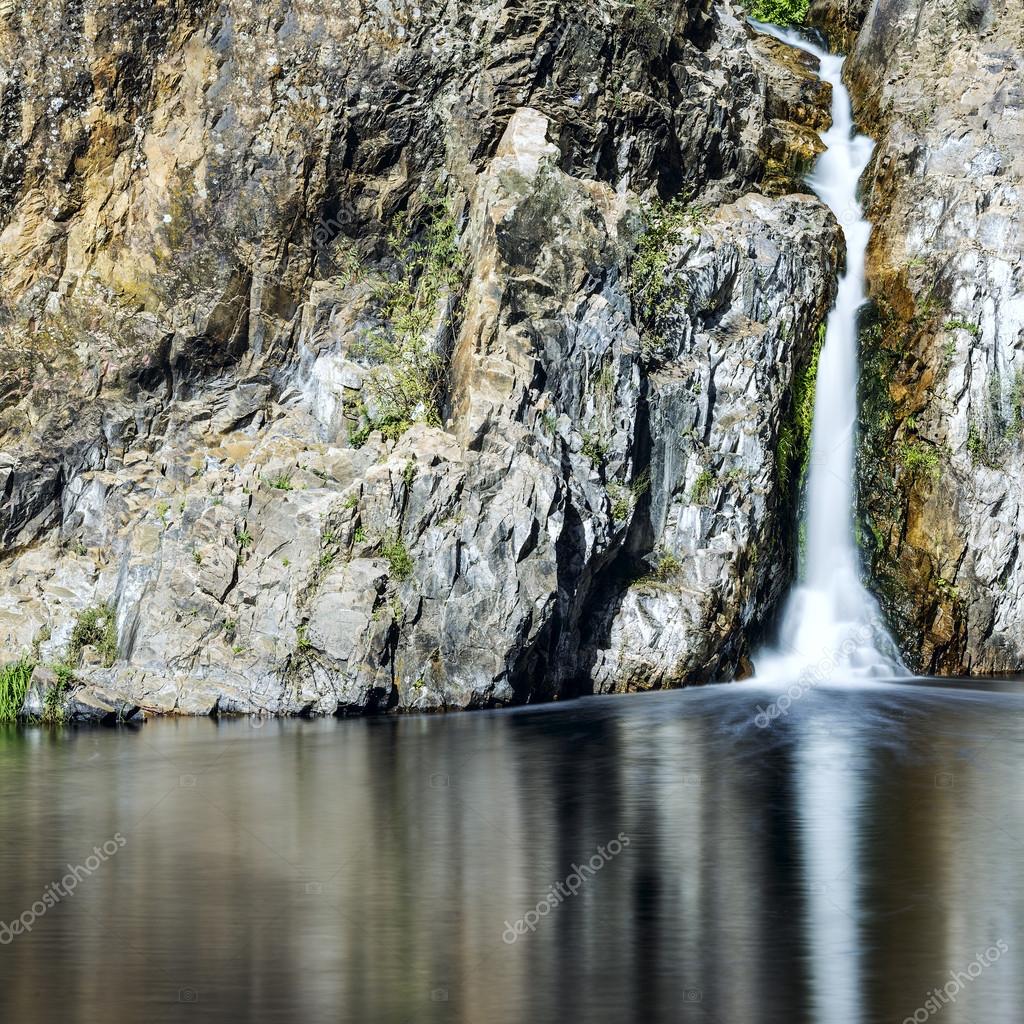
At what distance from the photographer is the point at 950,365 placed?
35.0 metres

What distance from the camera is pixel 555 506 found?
2952 cm

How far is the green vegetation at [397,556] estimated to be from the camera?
2861cm

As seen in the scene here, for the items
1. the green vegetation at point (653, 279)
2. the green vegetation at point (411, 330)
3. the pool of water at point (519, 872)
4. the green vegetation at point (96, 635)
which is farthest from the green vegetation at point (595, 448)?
the green vegetation at point (96, 635)

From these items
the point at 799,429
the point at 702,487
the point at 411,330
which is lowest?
the point at 702,487

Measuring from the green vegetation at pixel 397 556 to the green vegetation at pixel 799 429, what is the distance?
11.1m

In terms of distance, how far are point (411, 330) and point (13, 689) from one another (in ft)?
44.5

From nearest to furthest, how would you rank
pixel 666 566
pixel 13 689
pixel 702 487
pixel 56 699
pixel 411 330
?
pixel 56 699, pixel 13 689, pixel 666 566, pixel 702 487, pixel 411 330

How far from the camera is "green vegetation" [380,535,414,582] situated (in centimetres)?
2861

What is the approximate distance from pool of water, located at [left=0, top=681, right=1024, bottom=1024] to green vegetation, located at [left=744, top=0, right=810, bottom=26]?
28288 millimetres

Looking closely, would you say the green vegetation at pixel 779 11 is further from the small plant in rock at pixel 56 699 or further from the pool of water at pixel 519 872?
the small plant in rock at pixel 56 699

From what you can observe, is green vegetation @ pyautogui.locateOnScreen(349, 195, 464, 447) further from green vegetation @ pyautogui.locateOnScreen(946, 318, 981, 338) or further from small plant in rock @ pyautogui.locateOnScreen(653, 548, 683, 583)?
green vegetation @ pyautogui.locateOnScreen(946, 318, 981, 338)

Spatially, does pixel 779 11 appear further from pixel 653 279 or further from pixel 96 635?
pixel 96 635

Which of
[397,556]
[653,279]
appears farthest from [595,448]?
[397,556]

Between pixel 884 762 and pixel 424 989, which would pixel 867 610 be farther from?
pixel 424 989
